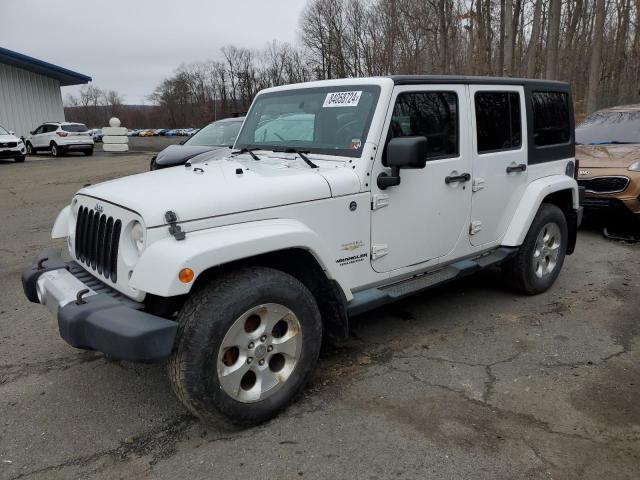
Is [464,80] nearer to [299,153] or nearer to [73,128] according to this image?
[299,153]

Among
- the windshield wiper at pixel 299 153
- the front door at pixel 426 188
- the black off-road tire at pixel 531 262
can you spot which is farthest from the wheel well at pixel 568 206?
the windshield wiper at pixel 299 153

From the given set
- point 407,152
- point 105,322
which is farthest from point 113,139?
point 105,322

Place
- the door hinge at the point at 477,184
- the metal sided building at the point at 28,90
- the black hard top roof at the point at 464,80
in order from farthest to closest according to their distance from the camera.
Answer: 1. the metal sided building at the point at 28,90
2. the door hinge at the point at 477,184
3. the black hard top roof at the point at 464,80

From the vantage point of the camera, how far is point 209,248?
2.53m

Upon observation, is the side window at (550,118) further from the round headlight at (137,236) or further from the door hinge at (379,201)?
the round headlight at (137,236)

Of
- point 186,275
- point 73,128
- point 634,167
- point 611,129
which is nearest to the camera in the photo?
point 186,275

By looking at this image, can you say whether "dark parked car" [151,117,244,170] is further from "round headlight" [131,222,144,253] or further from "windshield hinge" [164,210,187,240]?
"windshield hinge" [164,210,187,240]

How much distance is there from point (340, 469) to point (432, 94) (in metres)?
2.59

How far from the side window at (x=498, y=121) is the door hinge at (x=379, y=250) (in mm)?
1266

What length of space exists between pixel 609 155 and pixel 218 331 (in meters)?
6.74

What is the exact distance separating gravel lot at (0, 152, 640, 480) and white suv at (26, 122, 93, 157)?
2266 cm

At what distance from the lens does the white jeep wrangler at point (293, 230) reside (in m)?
2.58

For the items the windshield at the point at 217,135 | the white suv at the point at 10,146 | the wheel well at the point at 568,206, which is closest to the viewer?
the wheel well at the point at 568,206

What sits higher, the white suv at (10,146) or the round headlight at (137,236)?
the white suv at (10,146)
